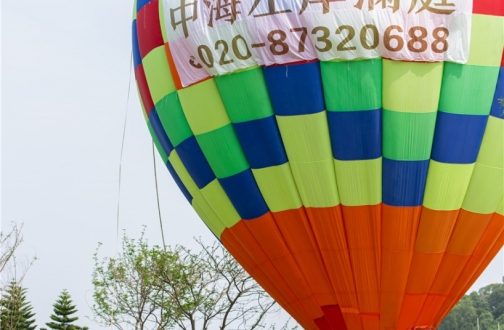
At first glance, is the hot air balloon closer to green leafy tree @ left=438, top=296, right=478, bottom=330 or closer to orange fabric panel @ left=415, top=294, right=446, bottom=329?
orange fabric panel @ left=415, top=294, right=446, bottom=329

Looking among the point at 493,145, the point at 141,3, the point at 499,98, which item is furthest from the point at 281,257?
the point at 141,3

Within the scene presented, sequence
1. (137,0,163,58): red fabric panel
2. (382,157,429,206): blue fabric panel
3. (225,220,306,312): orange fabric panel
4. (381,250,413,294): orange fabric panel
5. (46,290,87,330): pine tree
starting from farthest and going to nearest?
(46,290,87,330): pine tree, (137,0,163,58): red fabric panel, (225,220,306,312): orange fabric panel, (381,250,413,294): orange fabric panel, (382,157,429,206): blue fabric panel

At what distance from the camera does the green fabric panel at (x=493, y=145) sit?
10.2 metres

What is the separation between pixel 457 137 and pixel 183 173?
343cm

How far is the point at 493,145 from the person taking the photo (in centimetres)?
1030

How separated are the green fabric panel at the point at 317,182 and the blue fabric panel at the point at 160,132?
1905 mm

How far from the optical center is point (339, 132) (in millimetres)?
10203

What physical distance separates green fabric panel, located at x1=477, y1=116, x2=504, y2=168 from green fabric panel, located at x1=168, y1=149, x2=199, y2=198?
136 inches

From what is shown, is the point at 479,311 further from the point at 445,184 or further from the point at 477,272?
the point at 445,184

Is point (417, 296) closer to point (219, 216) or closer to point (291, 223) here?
point (291, 223)

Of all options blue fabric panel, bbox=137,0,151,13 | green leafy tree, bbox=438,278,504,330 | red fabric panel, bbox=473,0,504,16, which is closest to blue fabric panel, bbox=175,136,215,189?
blue fabric panel, bbox=137,0,151,13

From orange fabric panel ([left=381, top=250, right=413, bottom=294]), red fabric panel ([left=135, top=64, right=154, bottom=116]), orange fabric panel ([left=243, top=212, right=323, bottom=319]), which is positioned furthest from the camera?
red fabric panel ([left=135, top=64, right=154, bottom=116])

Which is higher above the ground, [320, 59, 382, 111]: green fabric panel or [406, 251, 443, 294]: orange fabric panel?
[320, 59, 382, 111]: green fabric panel

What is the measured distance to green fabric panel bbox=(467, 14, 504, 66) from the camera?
32.8 feet
